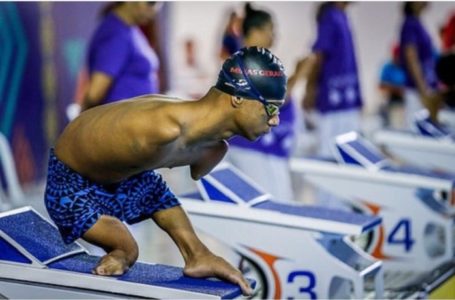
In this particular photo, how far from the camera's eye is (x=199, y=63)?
34.3 ft

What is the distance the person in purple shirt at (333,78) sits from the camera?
629cm

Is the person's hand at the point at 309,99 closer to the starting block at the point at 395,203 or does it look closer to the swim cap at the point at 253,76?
the starting block at the point at 395,203

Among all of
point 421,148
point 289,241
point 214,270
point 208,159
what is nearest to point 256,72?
point 208,159

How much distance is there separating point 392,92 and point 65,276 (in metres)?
8.94

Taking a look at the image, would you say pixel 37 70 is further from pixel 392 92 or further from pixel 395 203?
pixel 392 92

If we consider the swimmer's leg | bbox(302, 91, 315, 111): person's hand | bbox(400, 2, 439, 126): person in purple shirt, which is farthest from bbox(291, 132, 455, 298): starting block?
the swimmer's leg

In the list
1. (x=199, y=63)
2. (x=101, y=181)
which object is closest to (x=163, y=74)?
(x=199, y=63)

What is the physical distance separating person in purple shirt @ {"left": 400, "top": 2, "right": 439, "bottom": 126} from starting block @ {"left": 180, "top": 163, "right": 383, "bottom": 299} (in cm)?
294

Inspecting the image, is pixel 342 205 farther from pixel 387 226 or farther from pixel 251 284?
pixel 251 284

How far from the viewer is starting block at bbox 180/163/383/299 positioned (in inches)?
174

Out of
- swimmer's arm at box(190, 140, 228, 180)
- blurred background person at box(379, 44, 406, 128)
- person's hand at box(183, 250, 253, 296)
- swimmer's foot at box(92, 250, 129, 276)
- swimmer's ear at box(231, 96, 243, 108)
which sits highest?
swimmer's ear at box(231, 96, 243, 108)

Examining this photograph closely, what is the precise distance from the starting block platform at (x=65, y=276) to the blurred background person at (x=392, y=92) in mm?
7837

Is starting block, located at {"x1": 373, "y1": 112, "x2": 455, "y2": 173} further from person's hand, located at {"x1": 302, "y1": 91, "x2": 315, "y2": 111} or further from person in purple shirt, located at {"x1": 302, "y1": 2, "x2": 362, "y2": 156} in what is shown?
person's hand, located at {"x1": 302, "y1": 91, "x2": 315, "y2": 111}

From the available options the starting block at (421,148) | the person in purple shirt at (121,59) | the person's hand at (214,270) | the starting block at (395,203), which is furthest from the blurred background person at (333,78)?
the person's hand at (214,270)
